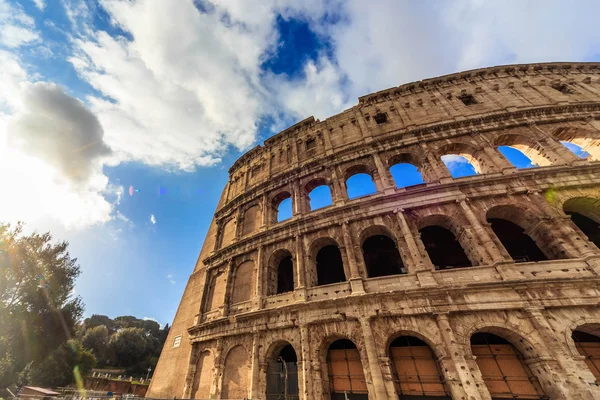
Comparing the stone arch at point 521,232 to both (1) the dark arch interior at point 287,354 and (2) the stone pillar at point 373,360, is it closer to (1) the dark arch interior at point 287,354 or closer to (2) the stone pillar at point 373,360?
(2) the stone pillar at point 373,360

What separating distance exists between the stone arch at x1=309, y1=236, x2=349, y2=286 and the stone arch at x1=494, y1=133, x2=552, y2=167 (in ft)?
34.7

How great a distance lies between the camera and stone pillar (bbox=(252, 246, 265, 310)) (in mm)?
11405

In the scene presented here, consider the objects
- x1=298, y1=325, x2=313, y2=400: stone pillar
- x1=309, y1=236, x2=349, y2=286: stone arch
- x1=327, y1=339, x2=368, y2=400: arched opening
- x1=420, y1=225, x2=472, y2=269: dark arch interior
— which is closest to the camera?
x1=298, y1=325, x2=313, y2=400: stone pillar

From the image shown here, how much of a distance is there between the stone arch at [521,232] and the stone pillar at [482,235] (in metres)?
0.99

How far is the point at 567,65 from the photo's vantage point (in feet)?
55.2

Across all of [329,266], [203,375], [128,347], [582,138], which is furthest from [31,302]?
[582,138]

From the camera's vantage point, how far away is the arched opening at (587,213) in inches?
375

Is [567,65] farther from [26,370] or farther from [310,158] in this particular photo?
[26,370]

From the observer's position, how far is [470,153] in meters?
12.8

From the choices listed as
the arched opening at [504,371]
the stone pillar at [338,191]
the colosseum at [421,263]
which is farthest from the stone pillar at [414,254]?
the stone pillar at [338,191]

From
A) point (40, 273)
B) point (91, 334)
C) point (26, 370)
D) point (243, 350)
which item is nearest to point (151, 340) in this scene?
point (91, 334)

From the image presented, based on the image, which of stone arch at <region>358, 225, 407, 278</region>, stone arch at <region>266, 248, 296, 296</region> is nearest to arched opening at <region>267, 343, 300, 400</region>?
stone arch at <region>266, 248, 296, 296</region>

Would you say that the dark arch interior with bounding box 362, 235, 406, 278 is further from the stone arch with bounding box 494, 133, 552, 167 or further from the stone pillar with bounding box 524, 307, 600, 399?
the stone arch with bounding box 494, 133, 552, 167

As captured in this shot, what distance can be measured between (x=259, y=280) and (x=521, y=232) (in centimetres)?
1292
